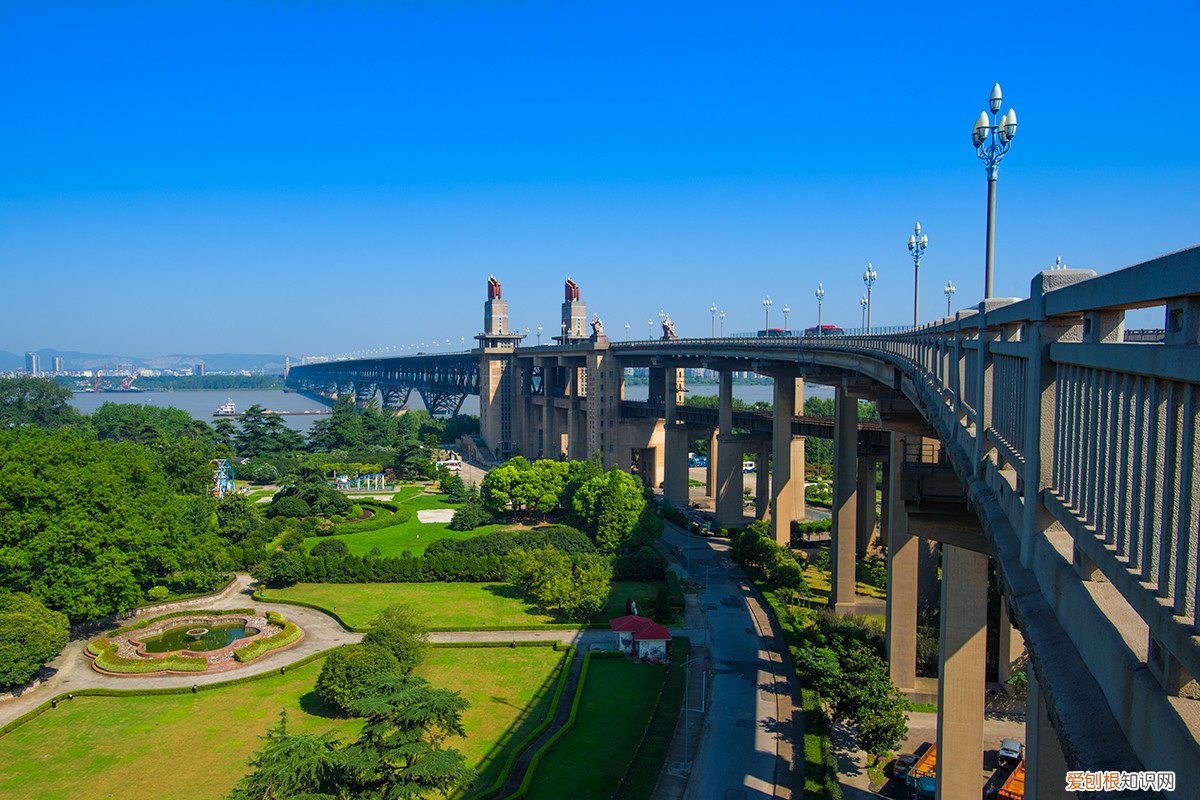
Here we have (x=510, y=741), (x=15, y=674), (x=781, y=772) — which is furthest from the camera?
(x=15, y=674)

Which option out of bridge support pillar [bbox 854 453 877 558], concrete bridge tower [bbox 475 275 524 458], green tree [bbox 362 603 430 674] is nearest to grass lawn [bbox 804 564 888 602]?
bridge support pillar [bbox 854 453 877 558]

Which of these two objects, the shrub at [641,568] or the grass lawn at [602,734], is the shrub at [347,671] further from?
the shrub at [641,568]

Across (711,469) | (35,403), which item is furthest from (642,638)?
(35,403)

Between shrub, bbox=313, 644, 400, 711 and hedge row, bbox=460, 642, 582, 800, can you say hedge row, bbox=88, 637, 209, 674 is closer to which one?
shrub, bbox=313, 644, 400, 711

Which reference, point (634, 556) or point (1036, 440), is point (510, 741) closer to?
point (634, 556)

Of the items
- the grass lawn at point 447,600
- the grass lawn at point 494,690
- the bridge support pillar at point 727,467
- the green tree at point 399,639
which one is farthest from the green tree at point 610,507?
the green tree at point 399,639

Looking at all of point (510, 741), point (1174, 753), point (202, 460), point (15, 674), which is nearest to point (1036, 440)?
point (1174, 753)
